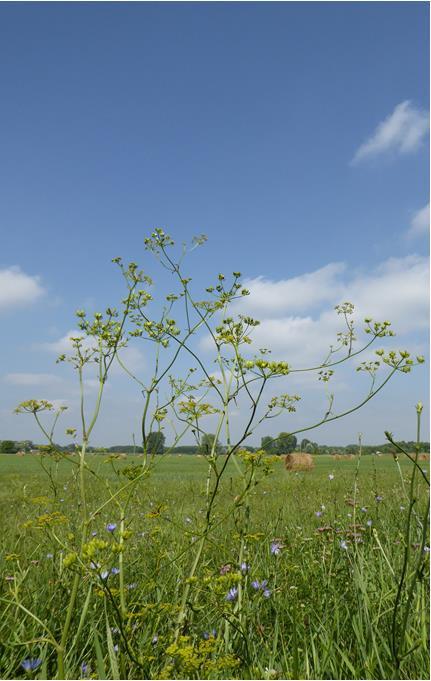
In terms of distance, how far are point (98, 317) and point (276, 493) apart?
26.0ft

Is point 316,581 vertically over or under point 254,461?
under

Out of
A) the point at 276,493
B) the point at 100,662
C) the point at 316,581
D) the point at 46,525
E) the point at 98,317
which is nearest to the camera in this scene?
the point at 100,662

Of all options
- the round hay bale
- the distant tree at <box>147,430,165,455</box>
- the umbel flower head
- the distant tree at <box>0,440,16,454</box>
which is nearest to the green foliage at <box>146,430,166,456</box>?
the distant tree at <box>147,430,165,455</box>

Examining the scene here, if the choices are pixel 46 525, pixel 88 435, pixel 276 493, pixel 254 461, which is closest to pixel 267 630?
pixel 254 461

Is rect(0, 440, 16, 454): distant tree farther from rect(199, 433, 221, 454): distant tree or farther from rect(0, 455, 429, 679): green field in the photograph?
rect(199, 433, 221, 454): distant tree

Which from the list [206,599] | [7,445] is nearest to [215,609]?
[206,599]

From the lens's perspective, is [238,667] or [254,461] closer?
[238,667]

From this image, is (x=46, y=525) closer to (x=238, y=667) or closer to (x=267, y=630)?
(x=238, y=667)

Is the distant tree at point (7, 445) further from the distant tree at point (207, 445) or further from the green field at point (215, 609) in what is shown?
the distant tree at point (207, 445)

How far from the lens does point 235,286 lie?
3051 mm

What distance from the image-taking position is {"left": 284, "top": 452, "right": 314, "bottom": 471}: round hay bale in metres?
24.2

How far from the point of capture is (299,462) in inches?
983

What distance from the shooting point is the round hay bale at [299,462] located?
2419 centimetres

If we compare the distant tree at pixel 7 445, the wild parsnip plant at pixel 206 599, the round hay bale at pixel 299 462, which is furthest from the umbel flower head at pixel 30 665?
the round hay bale at pixel 299 462
